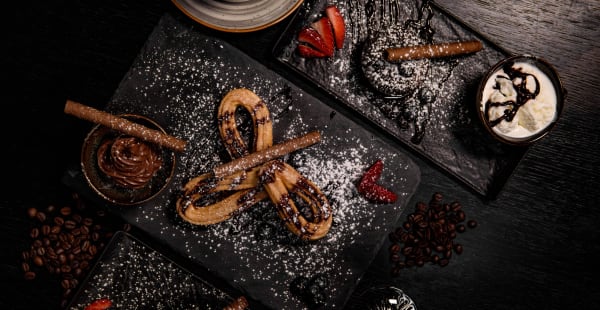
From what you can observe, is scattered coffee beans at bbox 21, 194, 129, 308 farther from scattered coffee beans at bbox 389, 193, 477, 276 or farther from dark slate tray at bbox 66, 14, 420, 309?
scattered coffee beans at bbox 389, 193, 477, 276

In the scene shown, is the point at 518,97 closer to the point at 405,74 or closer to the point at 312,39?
the point at 405,74

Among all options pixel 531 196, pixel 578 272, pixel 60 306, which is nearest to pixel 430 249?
pixel 531 196

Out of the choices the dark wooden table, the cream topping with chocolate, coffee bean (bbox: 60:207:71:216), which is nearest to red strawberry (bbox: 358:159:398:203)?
the dark wooden table

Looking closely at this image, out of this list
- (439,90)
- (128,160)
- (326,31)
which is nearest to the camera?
(128,160)

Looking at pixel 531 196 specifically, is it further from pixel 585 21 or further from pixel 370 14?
pixel 370 14

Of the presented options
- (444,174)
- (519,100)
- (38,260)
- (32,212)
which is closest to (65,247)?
(38,260)

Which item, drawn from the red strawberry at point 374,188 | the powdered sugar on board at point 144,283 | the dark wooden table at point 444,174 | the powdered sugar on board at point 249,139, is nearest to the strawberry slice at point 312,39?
the dark wooden table at point 444,174
